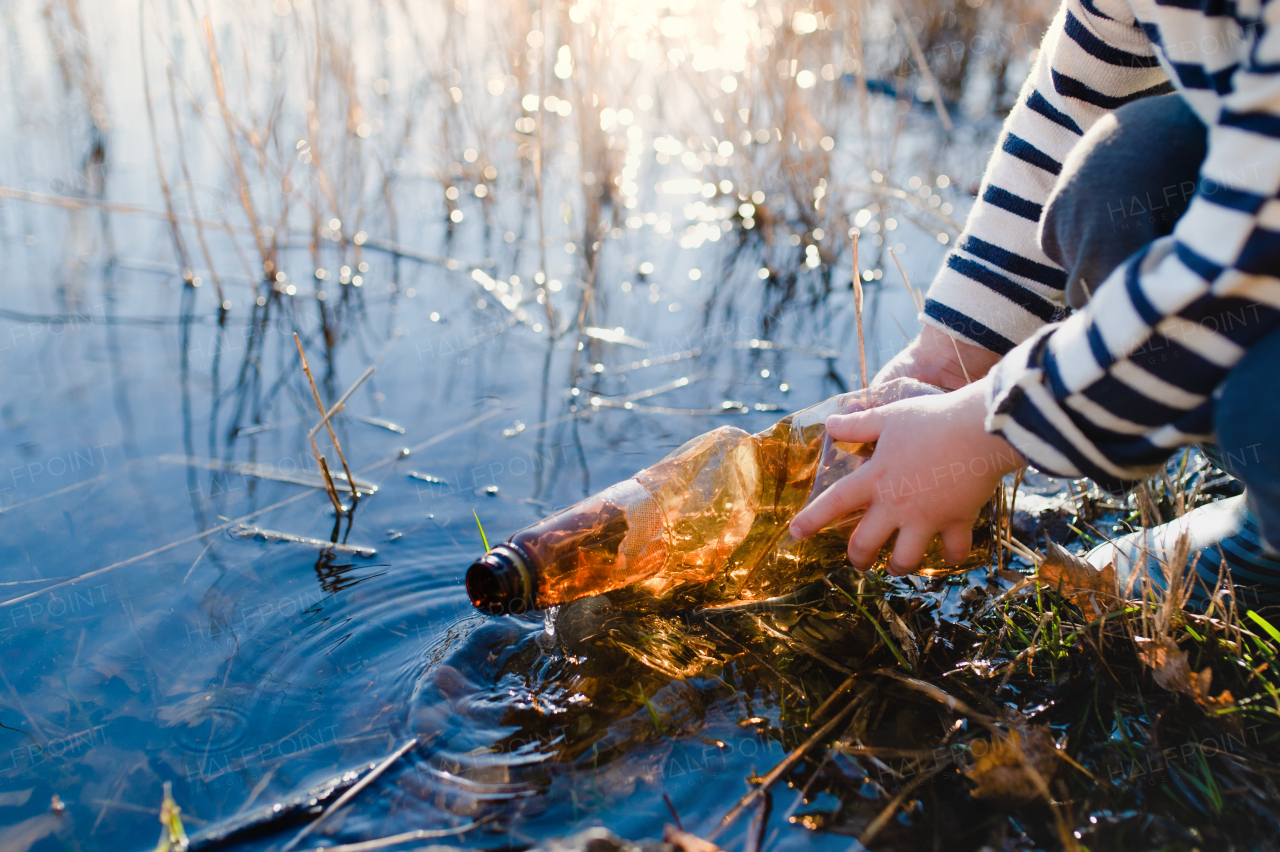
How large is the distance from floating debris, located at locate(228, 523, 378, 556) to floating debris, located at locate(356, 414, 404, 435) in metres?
0.50

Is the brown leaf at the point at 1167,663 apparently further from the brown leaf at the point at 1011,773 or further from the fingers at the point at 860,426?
the fingers at the point at 860,426

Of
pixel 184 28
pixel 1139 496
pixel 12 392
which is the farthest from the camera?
pixel 184 28

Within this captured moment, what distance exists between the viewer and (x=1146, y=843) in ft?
3.77

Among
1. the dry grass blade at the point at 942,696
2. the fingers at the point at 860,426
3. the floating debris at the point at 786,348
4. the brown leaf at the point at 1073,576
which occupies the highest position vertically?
the fingers at the point at 860,426

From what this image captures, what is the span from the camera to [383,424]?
7.89 ft

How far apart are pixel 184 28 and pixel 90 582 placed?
5.36 metres

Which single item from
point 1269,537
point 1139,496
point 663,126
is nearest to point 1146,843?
point 1269,537

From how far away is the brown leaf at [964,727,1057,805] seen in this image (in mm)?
1211

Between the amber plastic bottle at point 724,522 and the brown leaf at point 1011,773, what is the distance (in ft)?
1.44

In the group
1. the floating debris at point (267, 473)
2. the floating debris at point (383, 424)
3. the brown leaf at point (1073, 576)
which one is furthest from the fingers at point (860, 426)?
the floating debris at point (383, 424)

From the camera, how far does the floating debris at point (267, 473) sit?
7.00ft

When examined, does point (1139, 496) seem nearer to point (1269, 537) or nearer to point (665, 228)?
point (1269, 537)

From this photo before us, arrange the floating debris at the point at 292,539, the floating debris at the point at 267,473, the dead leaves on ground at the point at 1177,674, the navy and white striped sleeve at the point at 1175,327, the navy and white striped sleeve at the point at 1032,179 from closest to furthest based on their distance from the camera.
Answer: the navy and white striped sleeve at the point at 1175,327, the dead leaves on ground at the point at 1177,674, the navy and white striped sleeve at the point at 1032,179, the floating debris at the point at 292,539, the floating debris at the point at 267,473

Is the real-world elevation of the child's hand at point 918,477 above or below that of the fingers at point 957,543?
above
